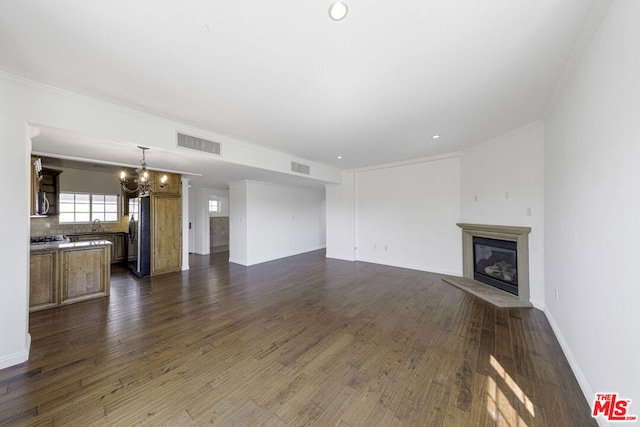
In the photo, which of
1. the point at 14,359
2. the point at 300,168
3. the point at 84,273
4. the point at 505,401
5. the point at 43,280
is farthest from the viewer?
the point at 300,168

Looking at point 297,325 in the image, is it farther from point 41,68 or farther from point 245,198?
point 245,198

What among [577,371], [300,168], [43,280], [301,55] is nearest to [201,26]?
[301,55]

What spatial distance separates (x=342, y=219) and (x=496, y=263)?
150 inches

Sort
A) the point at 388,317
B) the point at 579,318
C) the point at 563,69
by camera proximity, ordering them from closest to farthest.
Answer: the point at 579,318 < the point at 563,69 < the point at 388,317

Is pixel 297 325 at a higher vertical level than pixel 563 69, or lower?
lower

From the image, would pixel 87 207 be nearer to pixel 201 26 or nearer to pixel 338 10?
pixel 201 26

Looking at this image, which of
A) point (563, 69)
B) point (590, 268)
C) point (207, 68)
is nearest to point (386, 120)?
point (563, 69)

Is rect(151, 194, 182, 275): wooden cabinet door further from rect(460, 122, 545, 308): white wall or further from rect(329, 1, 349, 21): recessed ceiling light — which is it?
rect(460, 122, 545, 308): white wall

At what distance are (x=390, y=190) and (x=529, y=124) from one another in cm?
296

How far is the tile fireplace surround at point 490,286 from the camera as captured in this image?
11.5 ft

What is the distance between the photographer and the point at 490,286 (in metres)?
4.16

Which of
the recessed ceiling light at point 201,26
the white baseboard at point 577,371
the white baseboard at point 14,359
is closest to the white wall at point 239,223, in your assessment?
the white baseboard at point 14,359

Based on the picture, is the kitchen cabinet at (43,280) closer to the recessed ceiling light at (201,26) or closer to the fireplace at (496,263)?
the recessed ceiling light at (201,26)

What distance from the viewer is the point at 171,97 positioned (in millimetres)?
2543
